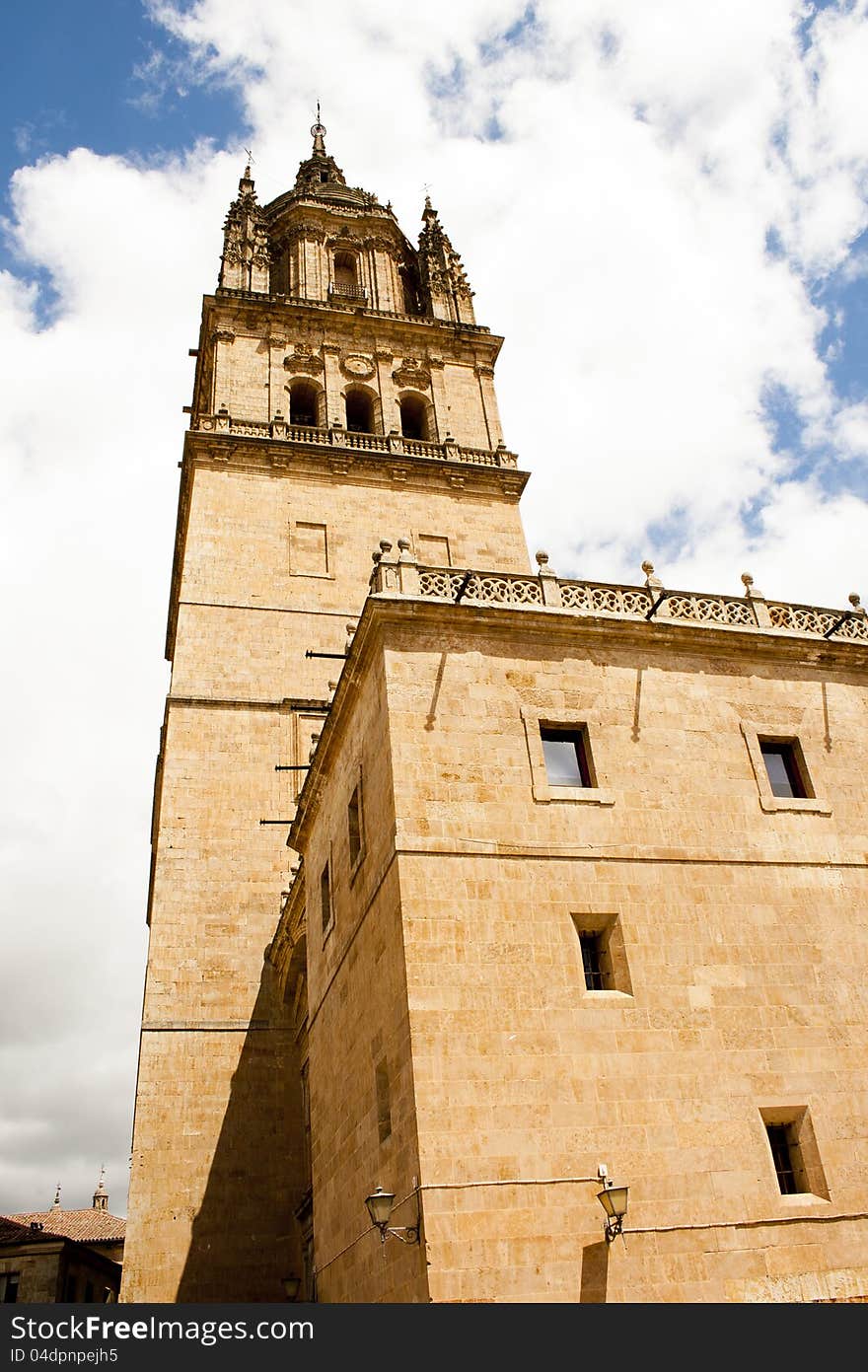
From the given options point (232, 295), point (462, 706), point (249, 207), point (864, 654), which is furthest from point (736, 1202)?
point (249, 207)

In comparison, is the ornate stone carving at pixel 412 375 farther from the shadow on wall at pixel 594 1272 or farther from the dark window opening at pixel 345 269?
the shadow on wall at pixel 594 1272

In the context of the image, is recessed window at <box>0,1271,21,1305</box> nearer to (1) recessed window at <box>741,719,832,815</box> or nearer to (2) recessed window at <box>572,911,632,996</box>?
(2) recessed window at <box>572,911,632,996</box>

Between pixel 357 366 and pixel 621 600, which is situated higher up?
pixel 357 366

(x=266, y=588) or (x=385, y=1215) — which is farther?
(x=266, y=588)

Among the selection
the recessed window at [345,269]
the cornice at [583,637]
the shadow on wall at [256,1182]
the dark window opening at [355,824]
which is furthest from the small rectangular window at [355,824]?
the recessed window at [345,269]

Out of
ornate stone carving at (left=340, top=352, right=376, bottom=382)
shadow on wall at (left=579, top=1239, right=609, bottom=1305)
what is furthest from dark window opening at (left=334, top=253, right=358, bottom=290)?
shadow on wall at (left=579, top=1239, right=609, bottom=1305)

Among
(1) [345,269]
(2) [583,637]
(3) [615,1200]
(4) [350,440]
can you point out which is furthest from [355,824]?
(1) [345,269]

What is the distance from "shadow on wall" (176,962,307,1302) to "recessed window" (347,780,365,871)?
758 cm

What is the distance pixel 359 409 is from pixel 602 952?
2529cm

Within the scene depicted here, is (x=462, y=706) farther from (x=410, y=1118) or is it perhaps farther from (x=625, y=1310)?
(x=625, y=1310)

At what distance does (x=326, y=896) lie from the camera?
53.9 feet

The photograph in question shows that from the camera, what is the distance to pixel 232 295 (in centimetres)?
3294

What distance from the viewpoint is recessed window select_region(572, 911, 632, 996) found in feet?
40.2

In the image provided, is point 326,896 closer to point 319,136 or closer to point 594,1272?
point 594,1272
